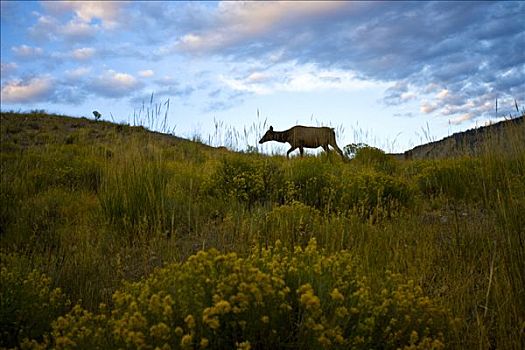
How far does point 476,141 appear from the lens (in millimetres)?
6027

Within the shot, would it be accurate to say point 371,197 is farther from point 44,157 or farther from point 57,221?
point 44,157

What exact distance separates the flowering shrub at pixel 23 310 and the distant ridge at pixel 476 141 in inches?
178

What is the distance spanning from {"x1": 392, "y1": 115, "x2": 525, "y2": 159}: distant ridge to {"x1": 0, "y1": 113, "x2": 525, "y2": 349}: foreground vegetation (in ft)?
0.28

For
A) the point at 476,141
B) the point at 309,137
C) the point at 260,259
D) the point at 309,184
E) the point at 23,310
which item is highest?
the point at 309,137

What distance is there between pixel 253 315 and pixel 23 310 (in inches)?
49.4

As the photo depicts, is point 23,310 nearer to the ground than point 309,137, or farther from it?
nearer to the ground

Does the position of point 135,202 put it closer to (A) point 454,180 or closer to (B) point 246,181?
(B) point 246,181

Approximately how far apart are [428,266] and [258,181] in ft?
9.41

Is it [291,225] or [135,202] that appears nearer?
[291,225]

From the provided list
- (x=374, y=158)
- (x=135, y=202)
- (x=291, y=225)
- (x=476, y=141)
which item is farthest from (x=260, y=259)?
(x=374, y=158)

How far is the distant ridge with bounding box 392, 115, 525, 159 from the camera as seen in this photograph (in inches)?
193

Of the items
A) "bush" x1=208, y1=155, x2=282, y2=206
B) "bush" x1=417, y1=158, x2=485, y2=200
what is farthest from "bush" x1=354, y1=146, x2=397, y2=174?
"bush" x1=208, y1=155, x2=282, y2=206

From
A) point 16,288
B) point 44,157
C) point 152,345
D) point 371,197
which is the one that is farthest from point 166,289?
point 44,157

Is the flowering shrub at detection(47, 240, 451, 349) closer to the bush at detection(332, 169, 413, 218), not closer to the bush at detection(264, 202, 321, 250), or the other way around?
the bush at detection(264, 202, 321, 250)
